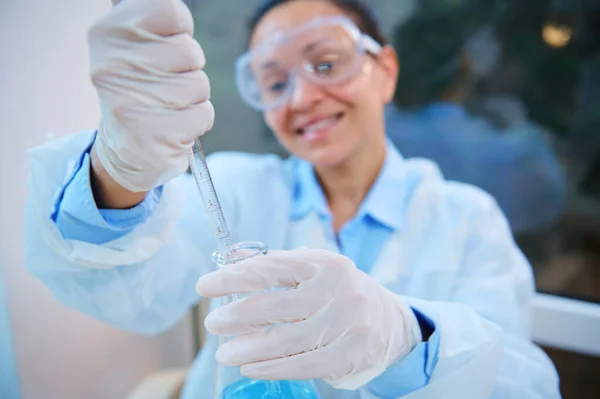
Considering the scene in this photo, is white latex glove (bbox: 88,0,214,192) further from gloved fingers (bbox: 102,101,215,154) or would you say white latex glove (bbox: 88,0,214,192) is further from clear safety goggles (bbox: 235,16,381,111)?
clear safety goggles (bbox: 235,16,381,111)

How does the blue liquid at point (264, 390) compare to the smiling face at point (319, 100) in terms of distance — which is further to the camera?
the smiling face at point (319, 100)

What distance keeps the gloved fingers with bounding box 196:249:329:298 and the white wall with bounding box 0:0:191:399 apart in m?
0.32

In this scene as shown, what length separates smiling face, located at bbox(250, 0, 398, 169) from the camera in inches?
42.4

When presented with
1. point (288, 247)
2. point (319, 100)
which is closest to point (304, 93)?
point (319, 100)

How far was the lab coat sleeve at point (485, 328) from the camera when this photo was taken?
775 mm

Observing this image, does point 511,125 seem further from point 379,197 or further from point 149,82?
point 149,82

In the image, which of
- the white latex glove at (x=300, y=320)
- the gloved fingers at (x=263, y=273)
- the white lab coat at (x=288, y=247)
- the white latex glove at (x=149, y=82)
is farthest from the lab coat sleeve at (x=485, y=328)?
the white latex glove at (x=149, y=82)

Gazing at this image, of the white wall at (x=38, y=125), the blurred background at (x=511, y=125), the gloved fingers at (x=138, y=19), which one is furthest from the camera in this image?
the blurred background at (x=511, y=125)

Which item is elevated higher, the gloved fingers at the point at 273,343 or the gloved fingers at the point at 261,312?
the gloved fingers at the point at 261,312

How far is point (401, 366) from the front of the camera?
0.74m

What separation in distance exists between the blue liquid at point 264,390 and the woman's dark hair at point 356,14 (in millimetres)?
885

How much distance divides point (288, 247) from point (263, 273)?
0.55 meters

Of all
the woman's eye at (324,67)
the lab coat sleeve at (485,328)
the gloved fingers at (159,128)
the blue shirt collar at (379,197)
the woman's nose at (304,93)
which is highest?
the gloved fingers at (159,128)

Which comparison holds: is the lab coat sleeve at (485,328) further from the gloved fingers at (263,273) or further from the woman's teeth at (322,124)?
the woman's teeth at (322,124)
